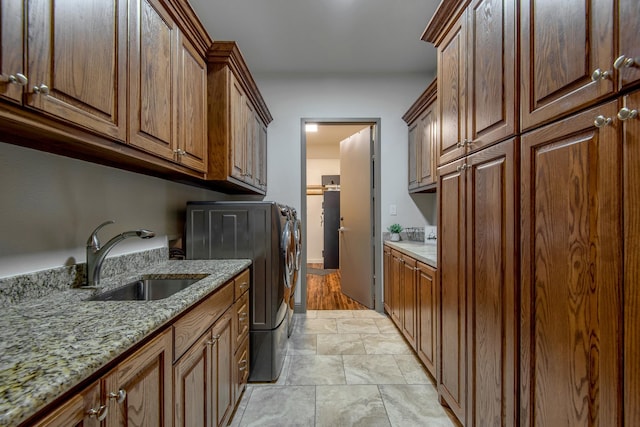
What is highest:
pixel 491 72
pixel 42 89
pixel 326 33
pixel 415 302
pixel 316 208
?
pixel 326 33

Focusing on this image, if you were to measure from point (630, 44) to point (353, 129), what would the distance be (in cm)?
446

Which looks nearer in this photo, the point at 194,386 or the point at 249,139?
the point at 194,386

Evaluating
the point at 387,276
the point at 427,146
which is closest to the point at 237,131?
the point at 427,146

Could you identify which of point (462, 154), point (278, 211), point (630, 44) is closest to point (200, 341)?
point (278, 211)

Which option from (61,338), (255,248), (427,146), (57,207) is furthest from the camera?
(427,146)

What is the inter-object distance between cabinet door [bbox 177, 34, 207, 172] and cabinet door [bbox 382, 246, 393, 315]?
2034 millimetres

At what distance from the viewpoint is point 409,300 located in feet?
7.50

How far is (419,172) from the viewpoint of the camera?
288cm

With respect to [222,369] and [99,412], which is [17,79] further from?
[222,369]

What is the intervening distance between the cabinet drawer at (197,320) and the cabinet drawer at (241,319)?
17 centimetres

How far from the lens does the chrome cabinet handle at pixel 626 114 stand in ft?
2.07

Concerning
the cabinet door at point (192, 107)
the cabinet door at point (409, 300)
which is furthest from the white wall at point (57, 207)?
the cabinet door at point (409, 300)

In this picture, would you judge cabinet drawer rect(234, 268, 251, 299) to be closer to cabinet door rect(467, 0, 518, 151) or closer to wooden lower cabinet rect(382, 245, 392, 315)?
cabinet door rect(467, 0, 518, 151)

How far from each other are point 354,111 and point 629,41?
9.10 ft
